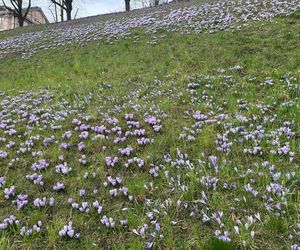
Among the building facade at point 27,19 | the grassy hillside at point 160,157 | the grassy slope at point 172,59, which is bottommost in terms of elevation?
the grassy hillside at point 160,157

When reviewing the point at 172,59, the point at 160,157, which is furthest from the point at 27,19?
the point at 160,157

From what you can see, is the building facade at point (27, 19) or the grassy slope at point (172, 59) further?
the building facade at point (27, 19)

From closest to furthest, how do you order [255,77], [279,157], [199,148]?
[279,157]
[199,148]
[255,77]

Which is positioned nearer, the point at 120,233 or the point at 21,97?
the point at 120,233

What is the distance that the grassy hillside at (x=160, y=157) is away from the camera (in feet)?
12.9

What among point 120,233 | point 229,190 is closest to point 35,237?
point 120,233

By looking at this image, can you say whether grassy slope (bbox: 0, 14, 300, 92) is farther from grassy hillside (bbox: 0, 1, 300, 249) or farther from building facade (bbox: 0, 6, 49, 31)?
building facade (bbox: 0, 6, 49, 31)

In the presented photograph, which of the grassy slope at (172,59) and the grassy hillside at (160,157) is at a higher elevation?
the grassy slope at (172,59)

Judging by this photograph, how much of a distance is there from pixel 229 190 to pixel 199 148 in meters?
1.24

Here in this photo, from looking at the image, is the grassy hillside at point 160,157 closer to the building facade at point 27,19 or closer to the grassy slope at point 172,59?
the grassy slope at point 172,59

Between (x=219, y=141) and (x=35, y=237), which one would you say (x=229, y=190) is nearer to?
(x=219, y=141)

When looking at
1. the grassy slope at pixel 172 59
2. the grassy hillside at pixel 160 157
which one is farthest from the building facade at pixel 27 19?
the grassy hillside at pixel 160 157

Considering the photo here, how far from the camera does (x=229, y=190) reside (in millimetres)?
4398

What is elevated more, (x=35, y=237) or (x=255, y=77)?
(x=255, y=77)
